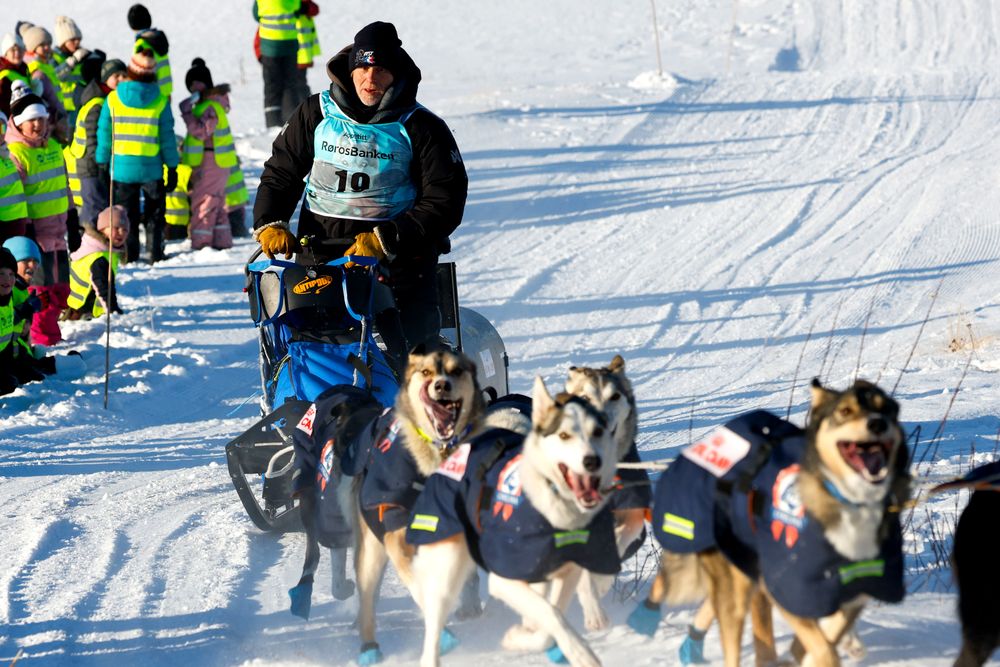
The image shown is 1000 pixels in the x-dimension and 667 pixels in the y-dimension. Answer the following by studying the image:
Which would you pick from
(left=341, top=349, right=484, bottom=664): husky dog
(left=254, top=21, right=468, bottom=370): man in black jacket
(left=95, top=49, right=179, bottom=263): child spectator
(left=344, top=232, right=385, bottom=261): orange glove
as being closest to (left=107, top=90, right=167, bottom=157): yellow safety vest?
(left=95, top=49, right=179, bottom=263): child spectator

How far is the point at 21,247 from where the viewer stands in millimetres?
9672

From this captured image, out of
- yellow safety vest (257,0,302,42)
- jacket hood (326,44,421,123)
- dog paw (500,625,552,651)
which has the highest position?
yellow safety vest (257,0,302,42)

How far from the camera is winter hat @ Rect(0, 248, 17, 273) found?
8.88 metres

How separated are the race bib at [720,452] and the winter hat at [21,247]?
675 cm

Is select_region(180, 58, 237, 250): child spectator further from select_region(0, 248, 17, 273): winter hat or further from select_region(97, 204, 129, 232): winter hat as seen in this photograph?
select_region(0, 248, 17, 273): winter hat

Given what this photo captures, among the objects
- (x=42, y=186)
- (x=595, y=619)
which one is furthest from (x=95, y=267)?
(x=595, y=619)

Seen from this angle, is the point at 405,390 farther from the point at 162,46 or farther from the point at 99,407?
the point at 162,46

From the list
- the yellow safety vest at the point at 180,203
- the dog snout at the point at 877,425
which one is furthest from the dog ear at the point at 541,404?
the yellow safety vest at the point at 180,203

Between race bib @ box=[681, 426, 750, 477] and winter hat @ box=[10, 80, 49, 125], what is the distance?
7333 millimetres

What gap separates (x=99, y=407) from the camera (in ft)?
30.6

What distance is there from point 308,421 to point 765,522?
245 centimetres

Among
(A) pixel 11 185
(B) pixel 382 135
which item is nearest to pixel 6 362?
(A) pixel 11 185

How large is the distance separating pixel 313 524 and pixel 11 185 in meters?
5.30

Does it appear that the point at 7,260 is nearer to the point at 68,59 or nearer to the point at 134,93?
the point at 134,93
